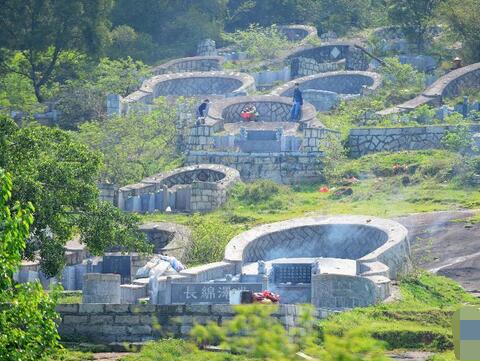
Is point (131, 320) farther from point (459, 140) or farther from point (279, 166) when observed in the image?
point (459, 140)

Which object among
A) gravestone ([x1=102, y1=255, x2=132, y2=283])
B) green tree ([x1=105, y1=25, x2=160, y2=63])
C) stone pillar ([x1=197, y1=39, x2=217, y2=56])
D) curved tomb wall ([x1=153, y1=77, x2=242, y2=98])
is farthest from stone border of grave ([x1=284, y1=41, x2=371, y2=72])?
gravestone ([x1=102, y1=255, x2=132, y2=283])

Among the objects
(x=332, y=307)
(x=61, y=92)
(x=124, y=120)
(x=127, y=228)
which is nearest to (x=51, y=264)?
(x=127, y=228)

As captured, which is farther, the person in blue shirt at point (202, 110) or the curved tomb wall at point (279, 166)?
the person in blue shirt at point (202, 110)

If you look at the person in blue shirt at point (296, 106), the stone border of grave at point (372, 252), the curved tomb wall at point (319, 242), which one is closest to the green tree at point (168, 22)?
the person in blue shirt at point (296, 106)

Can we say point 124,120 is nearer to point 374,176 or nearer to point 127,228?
point 374,176

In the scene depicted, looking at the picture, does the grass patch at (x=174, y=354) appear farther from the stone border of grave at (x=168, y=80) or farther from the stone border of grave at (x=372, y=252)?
the stone border of grave at (x=168, y=80)
